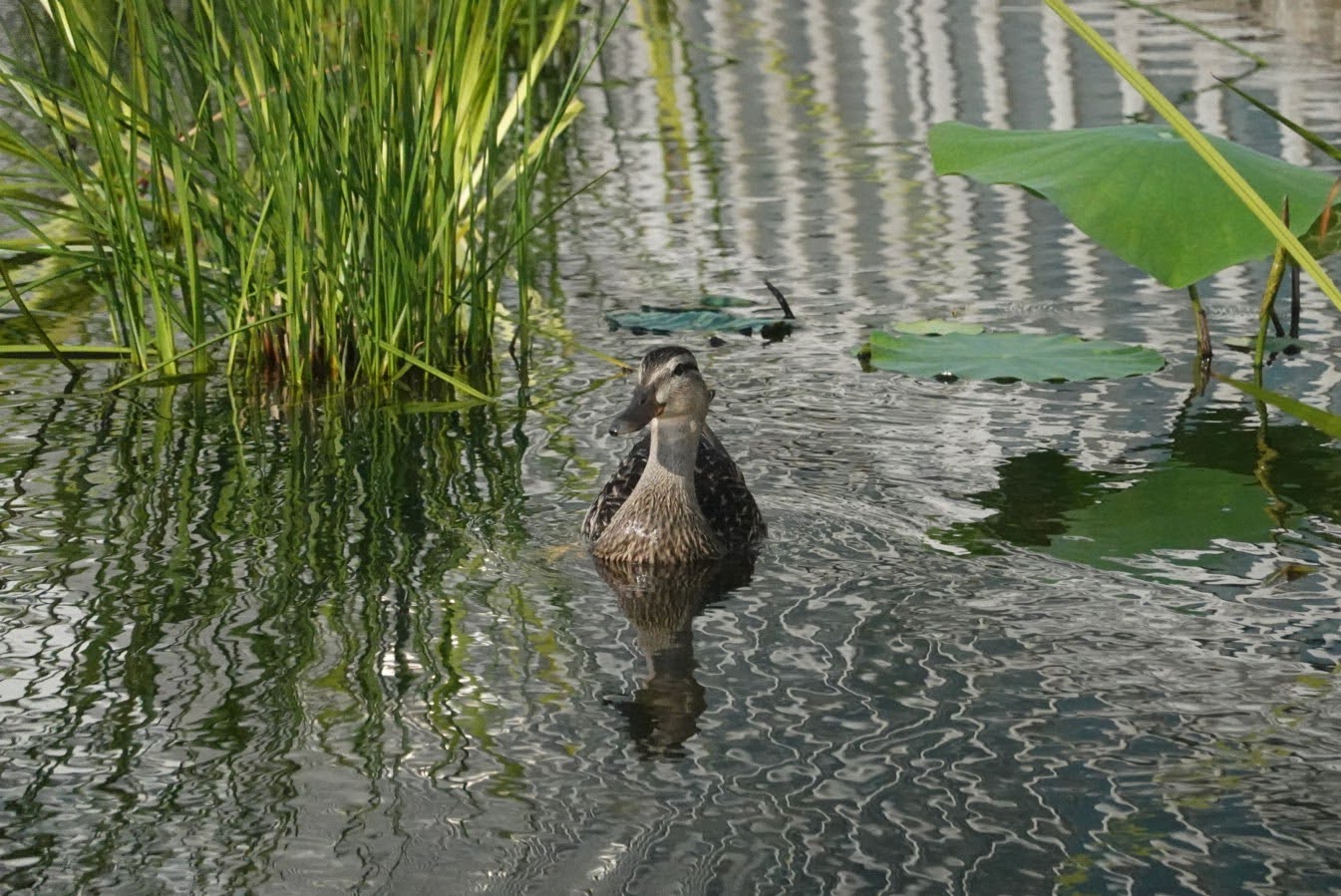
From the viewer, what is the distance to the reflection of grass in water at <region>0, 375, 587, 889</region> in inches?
138

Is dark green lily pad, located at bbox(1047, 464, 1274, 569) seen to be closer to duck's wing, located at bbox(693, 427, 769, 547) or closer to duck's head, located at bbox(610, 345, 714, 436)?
duck's wing, located at bbox(693, 427, 769, 547)

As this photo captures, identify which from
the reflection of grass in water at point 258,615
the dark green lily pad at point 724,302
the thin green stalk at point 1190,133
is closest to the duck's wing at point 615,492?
the reflection of grass in water at point 258,615

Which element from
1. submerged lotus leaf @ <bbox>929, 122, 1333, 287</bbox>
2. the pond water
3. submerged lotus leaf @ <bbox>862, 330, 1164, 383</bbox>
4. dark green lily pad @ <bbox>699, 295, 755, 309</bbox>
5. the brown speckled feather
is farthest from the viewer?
dark green lily pad @ <bbox>699, 295, 755, 309</bbox>

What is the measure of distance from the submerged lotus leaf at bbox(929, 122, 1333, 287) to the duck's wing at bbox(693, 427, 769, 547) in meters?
1.33

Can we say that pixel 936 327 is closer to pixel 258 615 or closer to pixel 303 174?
pixel 303 174

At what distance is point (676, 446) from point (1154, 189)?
5.73ft

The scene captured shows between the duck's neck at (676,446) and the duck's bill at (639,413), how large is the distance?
0.59ft

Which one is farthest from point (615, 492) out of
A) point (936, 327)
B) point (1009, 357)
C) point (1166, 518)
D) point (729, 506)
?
point (936, 327)

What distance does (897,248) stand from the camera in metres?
8.27

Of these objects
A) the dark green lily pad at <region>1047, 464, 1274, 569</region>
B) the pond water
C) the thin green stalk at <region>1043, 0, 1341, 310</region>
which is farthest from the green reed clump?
the thin green stalk at <region>1043, 0, 1341, 310</region>

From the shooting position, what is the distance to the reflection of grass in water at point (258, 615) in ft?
11.5

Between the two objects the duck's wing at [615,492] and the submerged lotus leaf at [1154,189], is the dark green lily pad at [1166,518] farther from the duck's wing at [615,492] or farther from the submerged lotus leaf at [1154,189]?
the duck's wing at [615,492]

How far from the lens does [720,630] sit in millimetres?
4449

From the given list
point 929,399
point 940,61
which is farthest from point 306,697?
point 940,61
